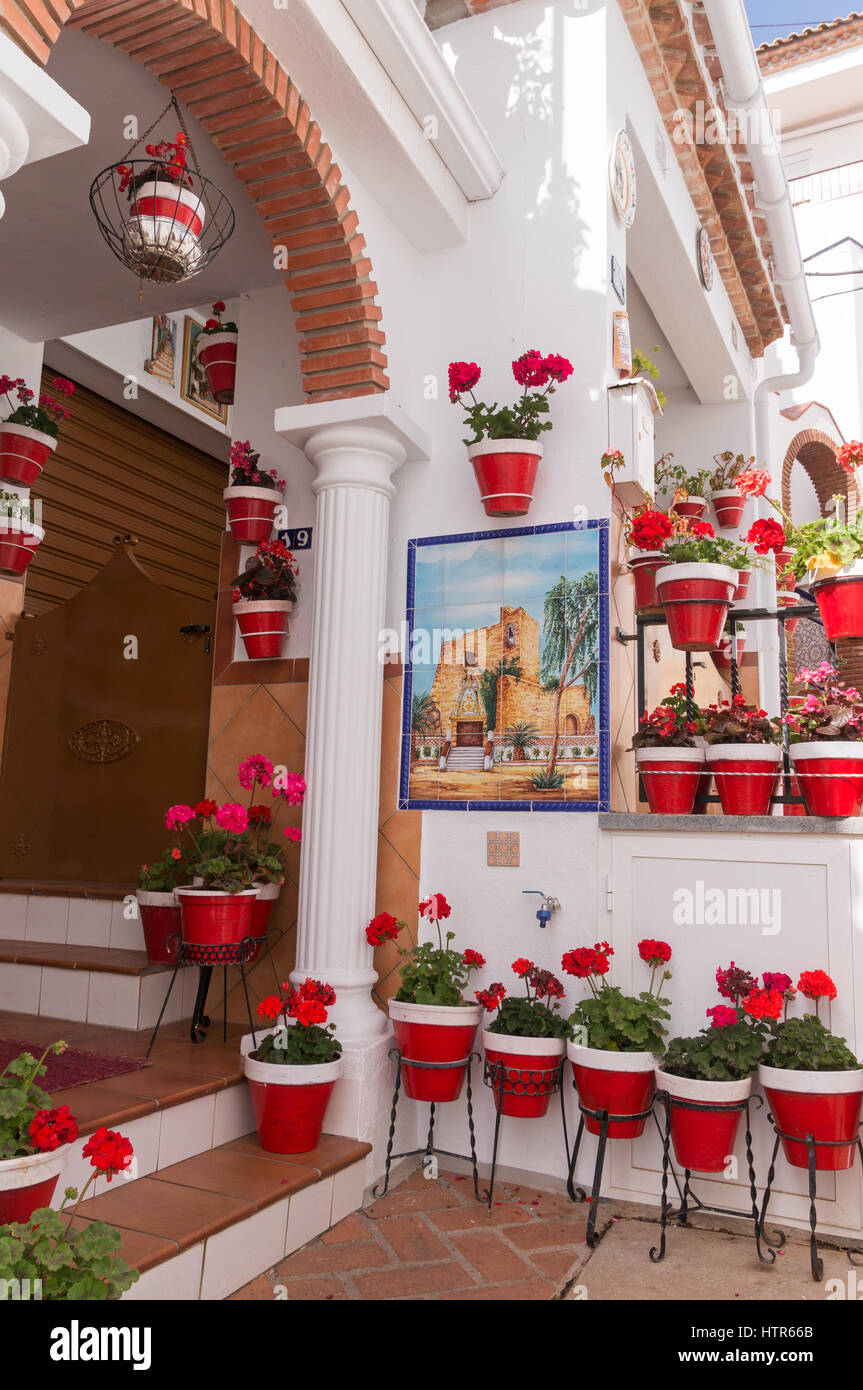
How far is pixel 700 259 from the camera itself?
5.64m

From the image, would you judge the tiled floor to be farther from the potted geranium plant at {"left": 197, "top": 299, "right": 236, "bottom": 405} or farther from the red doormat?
the potted geranium plant at {"left": 197, "top": 299, "right": 236, "bottom": 405}

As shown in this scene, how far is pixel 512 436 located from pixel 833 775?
172cm

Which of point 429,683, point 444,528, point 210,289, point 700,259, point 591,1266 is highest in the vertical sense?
point 700,259

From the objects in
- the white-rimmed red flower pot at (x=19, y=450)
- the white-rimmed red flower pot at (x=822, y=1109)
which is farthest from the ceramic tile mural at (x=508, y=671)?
the white-rimmed red flower pot at (x=19, y=450)

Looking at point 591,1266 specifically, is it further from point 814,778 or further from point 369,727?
point 369,727

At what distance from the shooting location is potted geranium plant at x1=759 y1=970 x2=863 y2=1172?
284cm

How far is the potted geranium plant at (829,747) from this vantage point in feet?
10.3

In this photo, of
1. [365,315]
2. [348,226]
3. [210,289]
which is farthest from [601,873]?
[210,289]

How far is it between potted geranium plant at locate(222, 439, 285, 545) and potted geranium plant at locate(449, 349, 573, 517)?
98 cm

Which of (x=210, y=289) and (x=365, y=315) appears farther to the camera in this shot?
(x=210, y=289)

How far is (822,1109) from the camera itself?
2.84 m
